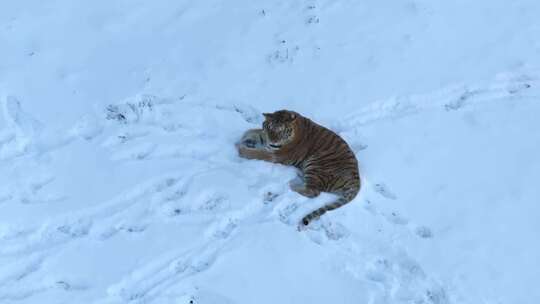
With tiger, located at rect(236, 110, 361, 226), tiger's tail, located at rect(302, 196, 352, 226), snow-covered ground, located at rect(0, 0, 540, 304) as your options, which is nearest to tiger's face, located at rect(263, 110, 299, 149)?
tiger, located at rect(236, 110, 361, 226)

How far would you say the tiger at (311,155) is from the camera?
6309 millimetres

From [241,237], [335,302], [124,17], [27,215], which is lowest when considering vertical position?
[335,302]

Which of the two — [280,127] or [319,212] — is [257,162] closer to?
[280,127]

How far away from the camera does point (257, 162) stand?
22.1ft

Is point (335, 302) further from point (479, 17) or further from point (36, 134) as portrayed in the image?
point (479, 17)

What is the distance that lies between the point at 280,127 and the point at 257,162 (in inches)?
24.9

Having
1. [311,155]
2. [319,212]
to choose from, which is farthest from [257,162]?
[319,212]

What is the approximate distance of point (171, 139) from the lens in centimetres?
694

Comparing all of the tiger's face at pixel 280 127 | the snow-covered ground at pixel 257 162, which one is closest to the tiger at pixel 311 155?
the tiger's face at pixel 280 127

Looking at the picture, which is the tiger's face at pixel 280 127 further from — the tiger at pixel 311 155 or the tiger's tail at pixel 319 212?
the tiger's tail at pixel 319 212

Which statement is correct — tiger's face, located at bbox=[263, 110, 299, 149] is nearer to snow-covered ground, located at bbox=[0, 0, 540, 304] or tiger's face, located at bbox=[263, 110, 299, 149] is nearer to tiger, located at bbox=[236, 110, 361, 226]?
tiger, located at bbox=[236, 110, 361, 226]

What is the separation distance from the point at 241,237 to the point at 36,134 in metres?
2.71

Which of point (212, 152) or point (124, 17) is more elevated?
point (124, 17)

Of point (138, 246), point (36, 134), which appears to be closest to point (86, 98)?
point (36, 134)
